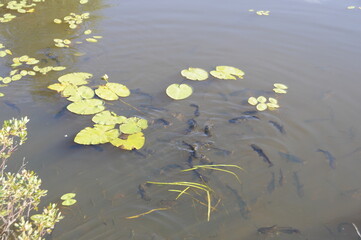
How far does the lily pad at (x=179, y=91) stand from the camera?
15.3 feet

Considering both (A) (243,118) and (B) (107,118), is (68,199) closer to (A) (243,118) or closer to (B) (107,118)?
(B) (107,118)

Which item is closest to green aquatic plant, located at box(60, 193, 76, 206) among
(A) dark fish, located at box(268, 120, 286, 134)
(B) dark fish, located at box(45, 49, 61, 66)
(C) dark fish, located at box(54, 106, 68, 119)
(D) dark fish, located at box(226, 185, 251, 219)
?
(C) dark fish, located at box(54, 106, 68, 119)

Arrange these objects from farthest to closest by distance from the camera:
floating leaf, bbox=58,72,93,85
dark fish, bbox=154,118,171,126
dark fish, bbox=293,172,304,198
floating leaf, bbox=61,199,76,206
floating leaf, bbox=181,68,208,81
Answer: floating leaf, bbox=181,68,208,81
floating leaf, bbox=58,72,93,85
dark fish, bbox=154,118,171,126
dark fish, bbox=293,172,304,198
floating leaf, bbox=61,199,76,206

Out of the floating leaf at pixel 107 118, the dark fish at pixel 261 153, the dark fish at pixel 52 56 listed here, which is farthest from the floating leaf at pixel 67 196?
the dark fish at pixel 52 56

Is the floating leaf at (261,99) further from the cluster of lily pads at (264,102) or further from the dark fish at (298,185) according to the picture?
the dark fish at (298,185)

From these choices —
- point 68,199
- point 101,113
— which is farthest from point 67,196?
point 101,113

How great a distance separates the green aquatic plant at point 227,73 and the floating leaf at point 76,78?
6.15 feet

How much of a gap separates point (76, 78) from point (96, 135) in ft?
4.84

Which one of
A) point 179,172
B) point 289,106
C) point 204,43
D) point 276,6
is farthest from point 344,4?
point 179,172

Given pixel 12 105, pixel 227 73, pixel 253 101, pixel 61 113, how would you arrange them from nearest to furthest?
1. pixel 61 113
2. pixel 12 105
3. pixel 253 101
4. pixel 227 73

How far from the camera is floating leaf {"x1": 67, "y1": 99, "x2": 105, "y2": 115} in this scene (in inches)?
169

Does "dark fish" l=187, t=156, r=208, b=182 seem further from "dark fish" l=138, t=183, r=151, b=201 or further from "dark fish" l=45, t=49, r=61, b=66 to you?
"dark fish" l=45, t=49, r=61, b=66

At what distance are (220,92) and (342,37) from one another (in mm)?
3167

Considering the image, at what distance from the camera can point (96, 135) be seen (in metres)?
3.87
